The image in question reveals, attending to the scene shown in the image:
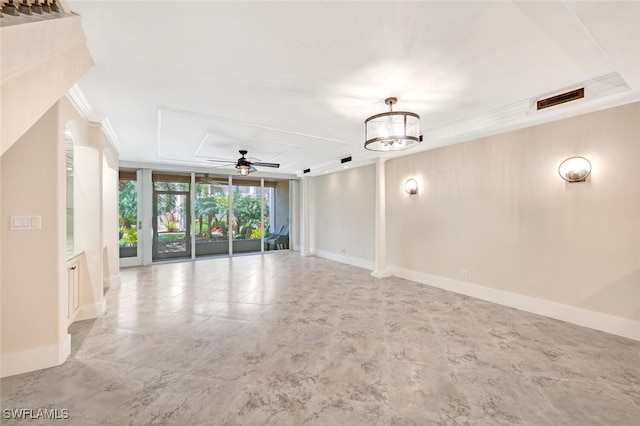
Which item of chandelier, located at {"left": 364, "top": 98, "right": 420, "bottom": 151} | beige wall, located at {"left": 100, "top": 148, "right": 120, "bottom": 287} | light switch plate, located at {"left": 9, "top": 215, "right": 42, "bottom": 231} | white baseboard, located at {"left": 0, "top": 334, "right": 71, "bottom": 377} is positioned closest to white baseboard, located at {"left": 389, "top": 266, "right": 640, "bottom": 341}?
chandelier, located at {"left": 364, "top": 98, "right": 420, "bottom": 151}

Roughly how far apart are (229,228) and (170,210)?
175cm

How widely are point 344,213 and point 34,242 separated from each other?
20.3 feet

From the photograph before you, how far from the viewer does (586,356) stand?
2693 millimetres

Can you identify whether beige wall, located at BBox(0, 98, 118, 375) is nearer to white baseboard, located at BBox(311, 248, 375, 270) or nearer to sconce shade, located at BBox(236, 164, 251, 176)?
sconce shade, located at BBox(236, 164, 251, 176)

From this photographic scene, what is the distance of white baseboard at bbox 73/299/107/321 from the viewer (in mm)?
3640

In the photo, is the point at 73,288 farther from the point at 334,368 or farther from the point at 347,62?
the point at 347,62

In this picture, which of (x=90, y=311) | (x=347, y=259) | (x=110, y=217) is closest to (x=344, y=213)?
(x=347, y=259)

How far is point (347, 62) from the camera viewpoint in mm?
2398

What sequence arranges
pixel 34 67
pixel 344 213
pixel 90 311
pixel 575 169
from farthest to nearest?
pixel 344 213, pixel 90 311, pixel 575 169, pixel 34 67

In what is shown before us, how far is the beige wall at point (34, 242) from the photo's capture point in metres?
2.41

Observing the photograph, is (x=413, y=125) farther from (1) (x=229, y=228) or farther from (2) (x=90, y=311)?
(1) (x=229, y=228)

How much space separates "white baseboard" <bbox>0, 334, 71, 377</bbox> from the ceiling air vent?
5.79m

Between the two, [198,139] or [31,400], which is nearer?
[31,400]

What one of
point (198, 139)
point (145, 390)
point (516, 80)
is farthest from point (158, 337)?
point (516, 80)
